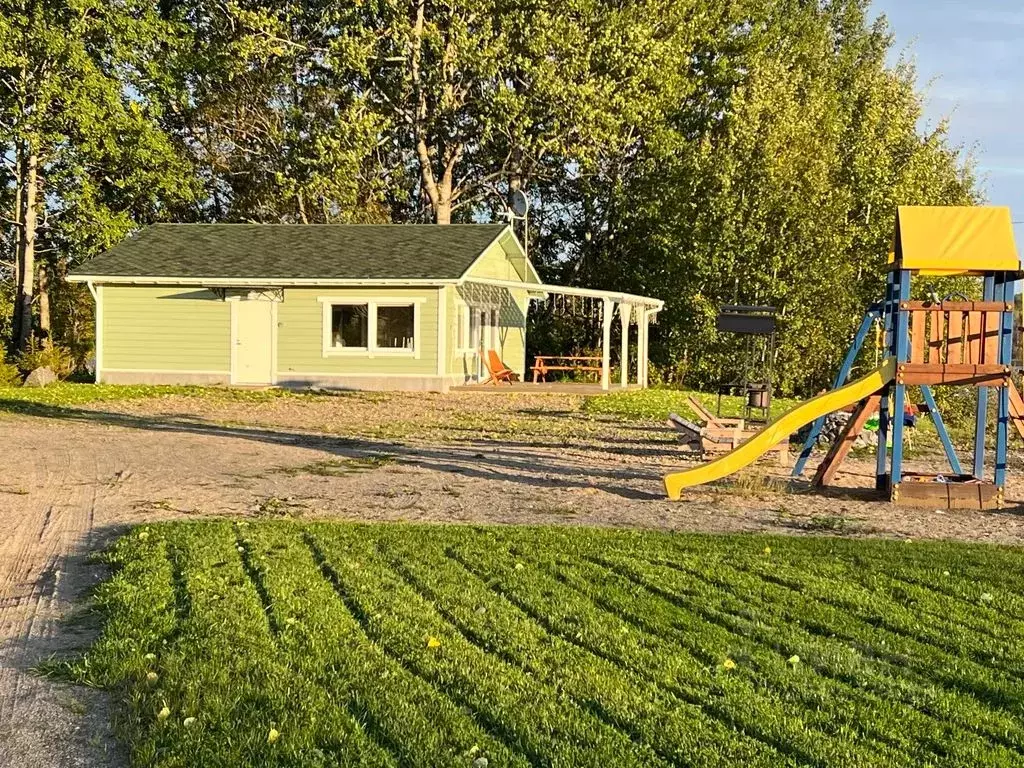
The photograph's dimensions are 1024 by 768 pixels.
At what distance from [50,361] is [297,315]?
6.47 metres

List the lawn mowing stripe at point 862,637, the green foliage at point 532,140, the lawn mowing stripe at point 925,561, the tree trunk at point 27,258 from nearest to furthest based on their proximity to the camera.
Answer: the lawn mowing stripe at point 862,637
the lawn mowing stripe at point 925,561
the green foliage at point 532,140
the tree trunk at point 27,258

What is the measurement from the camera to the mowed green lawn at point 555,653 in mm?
3625

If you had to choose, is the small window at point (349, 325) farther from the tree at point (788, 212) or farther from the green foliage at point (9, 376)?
the tree at point (788, 212)

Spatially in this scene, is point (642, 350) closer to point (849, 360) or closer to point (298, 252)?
point (298, 252)

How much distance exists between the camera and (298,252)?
25.3m

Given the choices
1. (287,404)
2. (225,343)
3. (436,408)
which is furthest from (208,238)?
(436,408)

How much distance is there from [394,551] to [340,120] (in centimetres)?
2526

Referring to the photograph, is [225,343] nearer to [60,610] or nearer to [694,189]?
[694,189]

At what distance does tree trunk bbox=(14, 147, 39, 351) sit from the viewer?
28781mm

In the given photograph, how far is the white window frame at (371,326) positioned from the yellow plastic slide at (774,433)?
1435 centimetres

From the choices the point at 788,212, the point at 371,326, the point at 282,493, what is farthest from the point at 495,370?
the point at 282,493

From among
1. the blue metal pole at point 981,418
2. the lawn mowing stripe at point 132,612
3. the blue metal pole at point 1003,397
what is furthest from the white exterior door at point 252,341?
the blue metal pole at point 1003,397

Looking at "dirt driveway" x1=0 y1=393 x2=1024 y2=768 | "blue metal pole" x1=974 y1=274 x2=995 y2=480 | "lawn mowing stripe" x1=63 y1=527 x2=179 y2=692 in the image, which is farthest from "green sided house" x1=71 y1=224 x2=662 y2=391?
"lawn mowing stripe" x1=63 y1=527 x2=179 y2=692

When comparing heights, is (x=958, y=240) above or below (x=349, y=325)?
above
